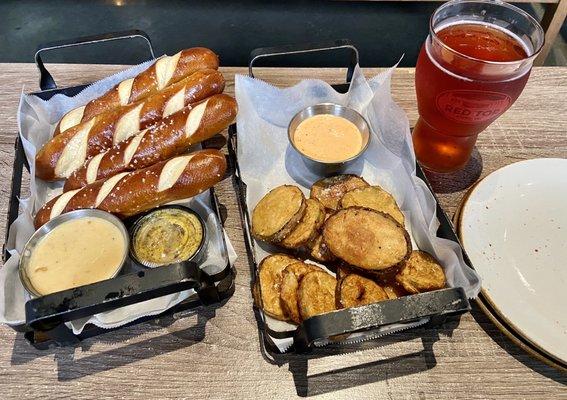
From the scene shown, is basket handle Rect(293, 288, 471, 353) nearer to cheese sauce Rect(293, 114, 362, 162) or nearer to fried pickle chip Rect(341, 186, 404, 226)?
fried pickle chip Rect(341, 186, 404, 226)

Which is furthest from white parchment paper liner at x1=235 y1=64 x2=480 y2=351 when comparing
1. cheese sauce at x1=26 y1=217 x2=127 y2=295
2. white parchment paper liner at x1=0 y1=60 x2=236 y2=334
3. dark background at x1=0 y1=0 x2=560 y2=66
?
dark background at x1=0 y1=0 x2=560 y2=66

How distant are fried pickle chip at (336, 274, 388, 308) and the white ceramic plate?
0.28m

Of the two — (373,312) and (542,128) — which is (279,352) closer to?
(373,312)

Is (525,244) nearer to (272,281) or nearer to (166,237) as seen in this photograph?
(272,281)

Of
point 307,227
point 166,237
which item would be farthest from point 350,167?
point 166,237

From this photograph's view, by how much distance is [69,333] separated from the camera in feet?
3.36

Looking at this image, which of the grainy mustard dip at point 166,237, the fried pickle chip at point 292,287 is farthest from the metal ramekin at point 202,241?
the fried pickle chip at point 292,287

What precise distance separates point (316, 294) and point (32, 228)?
841 mm

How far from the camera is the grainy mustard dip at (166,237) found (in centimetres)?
119

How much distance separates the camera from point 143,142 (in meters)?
1.41

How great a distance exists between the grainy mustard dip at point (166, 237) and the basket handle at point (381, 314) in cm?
47

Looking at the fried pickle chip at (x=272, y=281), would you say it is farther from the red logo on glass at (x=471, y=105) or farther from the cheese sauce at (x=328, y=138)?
the red logo on glass at (x=471, y=105)

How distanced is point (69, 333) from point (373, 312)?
2.34ft

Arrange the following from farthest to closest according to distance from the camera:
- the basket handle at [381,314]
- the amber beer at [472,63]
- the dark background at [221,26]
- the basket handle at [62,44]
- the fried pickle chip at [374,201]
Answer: the dark background at [221,26], the basket handle at [62,44], the fried pickle chip at [374,201], the amber beer at [472,63], the basket handle at [381,314]
